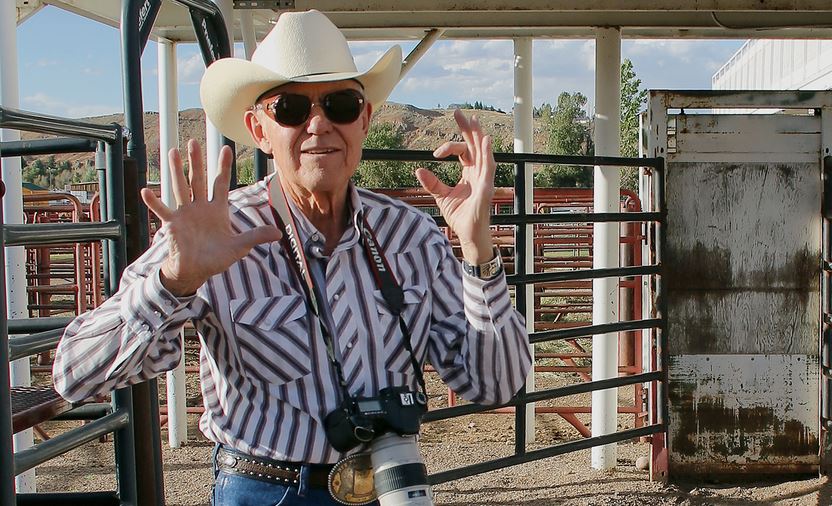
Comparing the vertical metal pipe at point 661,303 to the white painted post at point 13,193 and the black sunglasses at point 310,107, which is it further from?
the black sunglasses at point 310,107

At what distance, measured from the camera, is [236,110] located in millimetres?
1991

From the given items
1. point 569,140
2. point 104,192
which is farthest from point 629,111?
point 104,192

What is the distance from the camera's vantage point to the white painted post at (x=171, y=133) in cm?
562

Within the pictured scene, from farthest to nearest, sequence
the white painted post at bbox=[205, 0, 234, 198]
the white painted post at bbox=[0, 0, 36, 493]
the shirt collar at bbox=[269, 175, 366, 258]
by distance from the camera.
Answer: the white painted post at bbox=[205, 0, 234, 198] < the white painted post at bbox=[0, 0, 36, 493] < the shirt collar at bbox=[269, 175, 366, 258]

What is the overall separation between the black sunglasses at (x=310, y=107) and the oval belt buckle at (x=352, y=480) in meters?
0.66

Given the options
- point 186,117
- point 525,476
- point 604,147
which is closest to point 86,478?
point 525,476

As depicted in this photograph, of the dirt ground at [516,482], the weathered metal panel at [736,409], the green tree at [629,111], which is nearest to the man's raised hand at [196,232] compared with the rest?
the dirt ground at [516,482]

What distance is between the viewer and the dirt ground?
15.6ft

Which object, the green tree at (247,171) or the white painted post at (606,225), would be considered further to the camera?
the green tree at (247,171)

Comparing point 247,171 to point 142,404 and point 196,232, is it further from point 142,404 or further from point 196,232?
point 196,232

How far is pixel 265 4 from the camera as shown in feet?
14.4

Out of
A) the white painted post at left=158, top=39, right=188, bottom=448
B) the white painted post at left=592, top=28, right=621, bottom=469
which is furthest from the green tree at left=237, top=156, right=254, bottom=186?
the white painted post at left=592, top=28, right=621, bottom=469

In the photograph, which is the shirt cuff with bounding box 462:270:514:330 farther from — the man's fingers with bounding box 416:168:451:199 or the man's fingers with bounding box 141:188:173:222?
the man's fingers with bounding box 141:188:173:222

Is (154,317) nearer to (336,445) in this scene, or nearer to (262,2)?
(336,445)
